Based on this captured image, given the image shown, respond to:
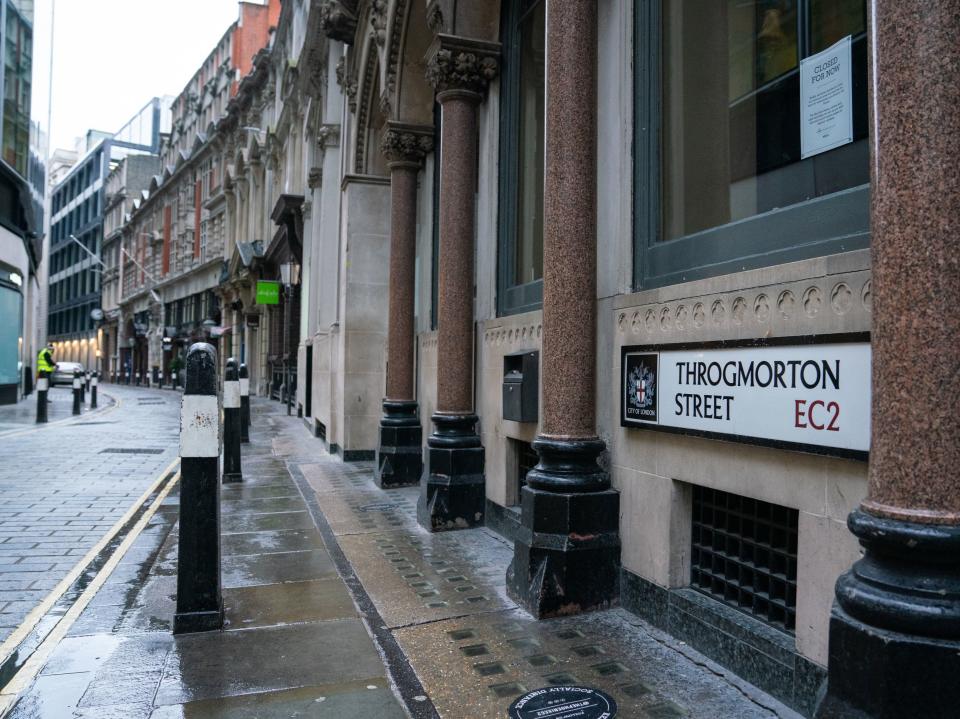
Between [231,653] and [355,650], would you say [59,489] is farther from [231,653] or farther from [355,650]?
[355,650]

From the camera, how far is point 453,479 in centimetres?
677

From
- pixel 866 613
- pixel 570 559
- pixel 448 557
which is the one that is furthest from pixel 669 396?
pixel 448 557

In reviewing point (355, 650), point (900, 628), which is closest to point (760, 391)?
point (900, 628)

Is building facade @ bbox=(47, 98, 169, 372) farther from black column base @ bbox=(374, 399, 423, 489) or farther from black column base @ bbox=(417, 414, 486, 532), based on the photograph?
black column base @ bbox=(417, 414, 486, 532)

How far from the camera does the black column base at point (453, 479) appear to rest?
6.70 m

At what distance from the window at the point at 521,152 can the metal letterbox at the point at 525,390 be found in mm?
925

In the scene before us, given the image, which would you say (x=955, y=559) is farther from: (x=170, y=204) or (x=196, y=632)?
(x=170, y=204)

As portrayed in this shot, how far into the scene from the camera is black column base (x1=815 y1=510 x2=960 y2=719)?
2221 mm

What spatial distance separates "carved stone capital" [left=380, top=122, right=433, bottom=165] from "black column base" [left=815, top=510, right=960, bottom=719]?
800 cm

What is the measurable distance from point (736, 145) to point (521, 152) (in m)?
2.96

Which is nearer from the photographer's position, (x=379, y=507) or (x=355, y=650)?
(x=355, y=650)

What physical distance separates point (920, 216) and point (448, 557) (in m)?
4.34

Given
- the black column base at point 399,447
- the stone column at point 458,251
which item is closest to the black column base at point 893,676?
the stone column at point 458,251

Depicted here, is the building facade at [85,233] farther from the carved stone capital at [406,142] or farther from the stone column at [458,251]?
the stone column at [458,251]
